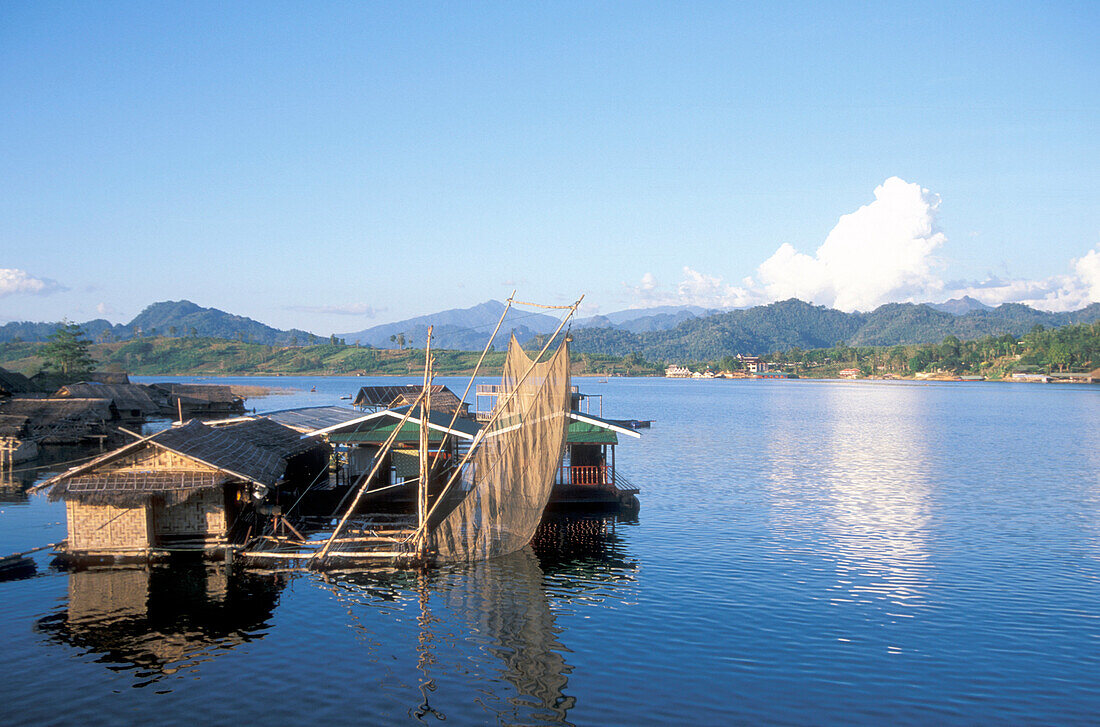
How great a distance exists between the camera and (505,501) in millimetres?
21344

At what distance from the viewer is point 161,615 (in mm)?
17391

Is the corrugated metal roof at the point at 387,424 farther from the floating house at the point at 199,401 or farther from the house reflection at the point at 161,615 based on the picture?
the floating house at the point at 199,401

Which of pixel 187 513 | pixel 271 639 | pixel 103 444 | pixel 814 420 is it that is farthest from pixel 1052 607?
pixel 814 420

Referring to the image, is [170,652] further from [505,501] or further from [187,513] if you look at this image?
[505,501]

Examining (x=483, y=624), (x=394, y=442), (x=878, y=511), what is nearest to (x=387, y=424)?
(x=394, y=442)

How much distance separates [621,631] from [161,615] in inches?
441

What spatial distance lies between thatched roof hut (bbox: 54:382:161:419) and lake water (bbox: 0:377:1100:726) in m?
32.6

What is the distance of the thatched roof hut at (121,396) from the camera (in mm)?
58969

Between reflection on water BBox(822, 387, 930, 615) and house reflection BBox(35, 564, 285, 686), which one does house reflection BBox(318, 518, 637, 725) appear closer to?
house reflection BBox(35, 564, 285, 686)

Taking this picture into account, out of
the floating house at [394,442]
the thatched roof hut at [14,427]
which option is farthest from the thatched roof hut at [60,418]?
the floating house at [394,442]

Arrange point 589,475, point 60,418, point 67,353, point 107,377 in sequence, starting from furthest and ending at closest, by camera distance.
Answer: point 67,353, point 107,377, point 60,418, point 589,475

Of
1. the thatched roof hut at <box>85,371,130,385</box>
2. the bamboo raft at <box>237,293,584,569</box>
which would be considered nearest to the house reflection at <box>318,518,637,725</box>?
the bamboo raft at <box>237,293,584,569</box>

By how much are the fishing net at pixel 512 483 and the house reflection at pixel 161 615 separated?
5.20 meters

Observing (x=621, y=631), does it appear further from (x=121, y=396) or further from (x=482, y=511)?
(x=121, y=396)
